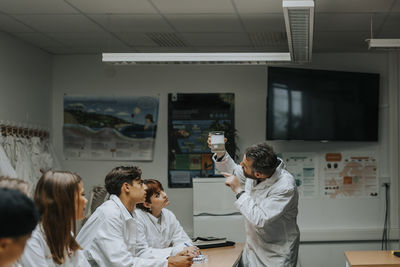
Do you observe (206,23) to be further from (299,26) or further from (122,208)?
(122,208)

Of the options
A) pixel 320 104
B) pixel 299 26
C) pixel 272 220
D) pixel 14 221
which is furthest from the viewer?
pixel 320 104

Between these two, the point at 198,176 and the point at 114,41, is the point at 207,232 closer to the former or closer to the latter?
the point at 198,176

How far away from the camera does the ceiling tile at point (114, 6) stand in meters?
4.13

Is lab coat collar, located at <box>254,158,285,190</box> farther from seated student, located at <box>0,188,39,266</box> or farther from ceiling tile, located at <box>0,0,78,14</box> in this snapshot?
seated student, located at <box>0,188,39,266</box>

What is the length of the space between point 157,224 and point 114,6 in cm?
178

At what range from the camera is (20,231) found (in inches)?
42.8

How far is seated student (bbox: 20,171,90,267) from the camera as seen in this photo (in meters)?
2.09

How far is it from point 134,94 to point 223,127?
112 centimetres

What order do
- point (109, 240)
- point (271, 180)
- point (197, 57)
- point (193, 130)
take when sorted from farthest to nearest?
point (193, 130) → point (197, 57) → point (271, 180) → point (109, 240)

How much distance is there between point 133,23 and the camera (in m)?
4.76

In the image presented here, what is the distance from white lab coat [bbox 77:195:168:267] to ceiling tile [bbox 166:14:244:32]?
2158 mm

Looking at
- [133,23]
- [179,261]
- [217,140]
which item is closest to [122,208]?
[179,261]

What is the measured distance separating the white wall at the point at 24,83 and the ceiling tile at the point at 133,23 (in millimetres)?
1082

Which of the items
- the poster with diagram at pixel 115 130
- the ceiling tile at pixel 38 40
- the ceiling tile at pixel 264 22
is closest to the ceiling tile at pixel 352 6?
the ceiling tile at pixel 264 22
